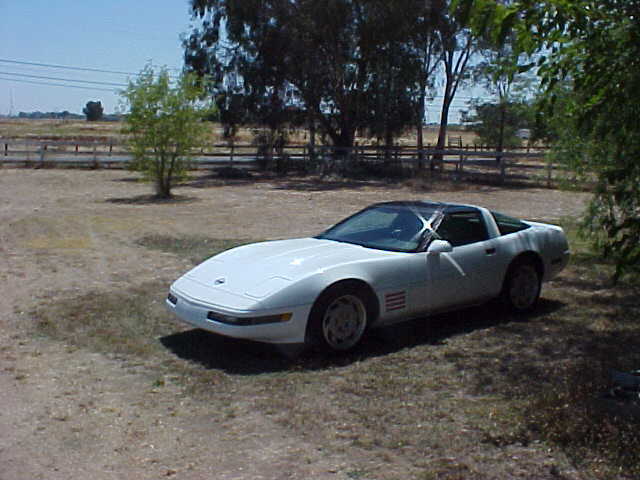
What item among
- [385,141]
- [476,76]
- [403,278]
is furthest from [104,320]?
[476,76]

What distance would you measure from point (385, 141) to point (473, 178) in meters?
5.34

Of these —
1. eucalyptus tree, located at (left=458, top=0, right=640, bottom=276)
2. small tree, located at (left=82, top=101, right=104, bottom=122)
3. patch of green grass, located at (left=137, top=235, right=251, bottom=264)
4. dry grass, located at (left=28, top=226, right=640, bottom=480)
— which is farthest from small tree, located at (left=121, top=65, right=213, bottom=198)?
small tree, located at (left=82, top=101, right=104, bottom=122)

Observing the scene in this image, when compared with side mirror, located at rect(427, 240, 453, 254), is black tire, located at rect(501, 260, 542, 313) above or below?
below

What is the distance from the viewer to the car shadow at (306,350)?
6.51 m

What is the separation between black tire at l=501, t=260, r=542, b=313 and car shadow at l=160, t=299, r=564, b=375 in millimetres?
132

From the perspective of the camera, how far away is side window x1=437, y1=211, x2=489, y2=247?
7.70 metres

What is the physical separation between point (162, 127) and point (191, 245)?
33.1ft

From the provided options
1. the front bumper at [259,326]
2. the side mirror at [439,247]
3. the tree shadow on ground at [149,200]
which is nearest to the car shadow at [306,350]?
the front bumper at [259,326]

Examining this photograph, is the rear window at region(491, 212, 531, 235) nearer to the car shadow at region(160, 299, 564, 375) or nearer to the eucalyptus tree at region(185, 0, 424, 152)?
the car shadow at region(160, 299, 564, 375)

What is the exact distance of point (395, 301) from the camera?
697 cm

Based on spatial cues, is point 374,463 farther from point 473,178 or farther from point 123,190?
point 473,178

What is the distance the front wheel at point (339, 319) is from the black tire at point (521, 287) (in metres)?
2.08

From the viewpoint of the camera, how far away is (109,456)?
15.5ft

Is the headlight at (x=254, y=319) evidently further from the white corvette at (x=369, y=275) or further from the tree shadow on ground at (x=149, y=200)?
the tree shadow on ground at (x=149, y=200)
